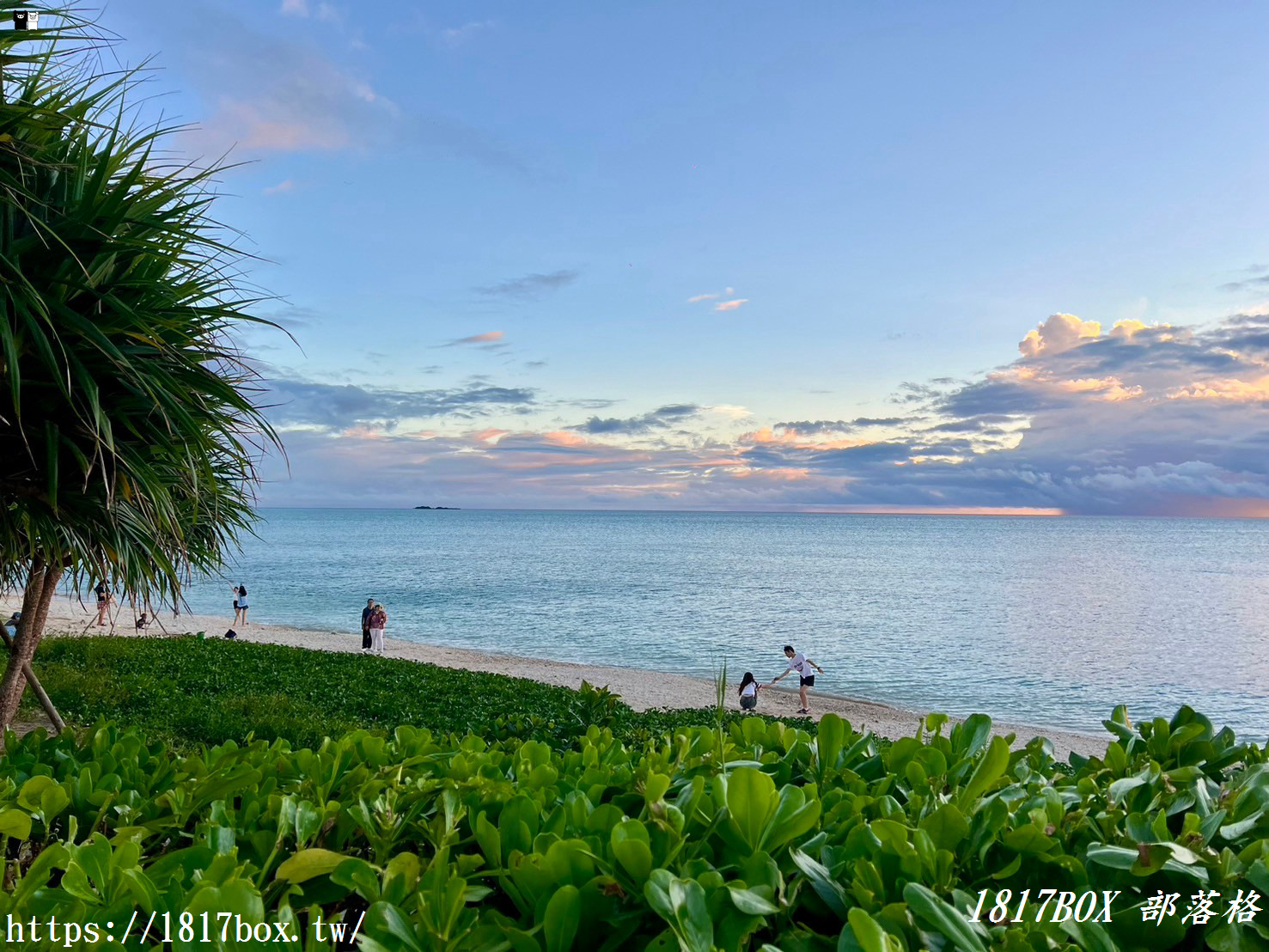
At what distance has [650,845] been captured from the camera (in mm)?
1386

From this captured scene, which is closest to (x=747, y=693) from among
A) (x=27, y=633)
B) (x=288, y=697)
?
(x=288, y=697)

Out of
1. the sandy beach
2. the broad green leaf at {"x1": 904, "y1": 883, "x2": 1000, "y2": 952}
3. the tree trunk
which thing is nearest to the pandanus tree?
the tree trunk

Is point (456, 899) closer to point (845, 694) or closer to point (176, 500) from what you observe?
point (176, 500)

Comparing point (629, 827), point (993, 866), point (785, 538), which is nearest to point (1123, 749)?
point (993, 866)

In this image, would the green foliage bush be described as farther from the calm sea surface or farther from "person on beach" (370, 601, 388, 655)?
"person on beach" (370, 601, 388, 655)

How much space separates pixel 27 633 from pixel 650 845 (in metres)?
7.16

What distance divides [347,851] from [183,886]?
1.27 feet

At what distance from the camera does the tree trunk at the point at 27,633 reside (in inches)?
238

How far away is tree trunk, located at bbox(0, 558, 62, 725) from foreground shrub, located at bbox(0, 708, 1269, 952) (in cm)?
494

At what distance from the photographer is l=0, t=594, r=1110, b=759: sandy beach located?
67.5 ft

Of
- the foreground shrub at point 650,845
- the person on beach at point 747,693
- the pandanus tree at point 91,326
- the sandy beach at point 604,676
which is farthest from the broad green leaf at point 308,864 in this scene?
the person on beach at point 747,693

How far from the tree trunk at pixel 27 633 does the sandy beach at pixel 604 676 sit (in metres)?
8.61

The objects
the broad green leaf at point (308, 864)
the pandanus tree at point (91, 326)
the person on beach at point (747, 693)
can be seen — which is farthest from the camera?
the person on beach at point (747, 693)

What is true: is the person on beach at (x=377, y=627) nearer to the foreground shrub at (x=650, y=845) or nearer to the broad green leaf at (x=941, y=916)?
the foreground shrub at (x=650, y=845)
